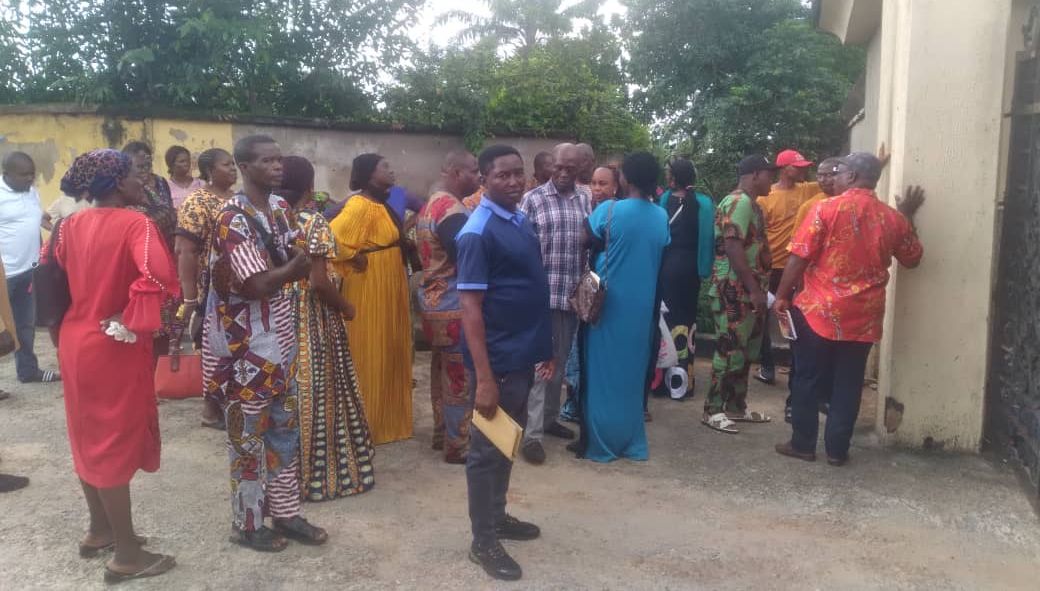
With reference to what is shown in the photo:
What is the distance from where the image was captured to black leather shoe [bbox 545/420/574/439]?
5.57 m

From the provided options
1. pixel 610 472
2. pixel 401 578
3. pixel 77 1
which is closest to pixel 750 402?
pixel 610 472

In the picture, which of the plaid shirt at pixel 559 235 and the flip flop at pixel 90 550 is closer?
the flip flop at pixel 90 550

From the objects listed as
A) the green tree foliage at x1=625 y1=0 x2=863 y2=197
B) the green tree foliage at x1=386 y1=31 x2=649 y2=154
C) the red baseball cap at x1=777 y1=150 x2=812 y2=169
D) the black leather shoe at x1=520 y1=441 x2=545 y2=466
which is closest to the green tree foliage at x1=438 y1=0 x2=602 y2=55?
the green tree foliage at x1=625 y1=0 x2=863 y2=197

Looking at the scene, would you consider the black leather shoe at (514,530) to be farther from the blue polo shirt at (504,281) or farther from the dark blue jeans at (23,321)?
the dark blue jeans at (23,321)

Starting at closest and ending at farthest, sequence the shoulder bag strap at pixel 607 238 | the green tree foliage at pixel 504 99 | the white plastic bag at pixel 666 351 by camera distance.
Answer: the shoulder bag strap at pixel 607 238, the white plastic bag at pixel 666 351, the green tree foliage at pixel 504 99

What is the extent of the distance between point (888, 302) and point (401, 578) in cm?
363

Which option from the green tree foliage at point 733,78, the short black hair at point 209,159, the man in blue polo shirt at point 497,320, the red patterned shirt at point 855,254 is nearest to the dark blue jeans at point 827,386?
the red patterned shirt at point 855,254

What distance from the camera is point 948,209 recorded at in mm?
4906

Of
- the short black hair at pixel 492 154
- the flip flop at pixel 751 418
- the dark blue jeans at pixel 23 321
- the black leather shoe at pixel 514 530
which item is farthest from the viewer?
the dark blue jeans at pixel 23 321

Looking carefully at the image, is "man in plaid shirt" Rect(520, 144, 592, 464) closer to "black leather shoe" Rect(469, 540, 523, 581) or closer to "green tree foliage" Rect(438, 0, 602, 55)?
"black leather shoe" Rect(469, 540, 523, 581)

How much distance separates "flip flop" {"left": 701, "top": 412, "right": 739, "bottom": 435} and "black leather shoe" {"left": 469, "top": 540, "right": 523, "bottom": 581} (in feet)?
8.53

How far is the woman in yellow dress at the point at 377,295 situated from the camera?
4.92m

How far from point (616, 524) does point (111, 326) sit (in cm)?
253

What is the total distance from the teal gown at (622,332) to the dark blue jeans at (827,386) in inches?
38.1
